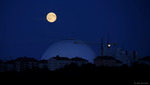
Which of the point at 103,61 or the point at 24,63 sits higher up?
the point at 103,61

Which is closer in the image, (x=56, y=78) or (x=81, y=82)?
(x=81, y=82)

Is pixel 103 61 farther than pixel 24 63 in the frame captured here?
No

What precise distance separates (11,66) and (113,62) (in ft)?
216

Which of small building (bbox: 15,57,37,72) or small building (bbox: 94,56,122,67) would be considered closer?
small building (bbox: 15,57,37,72)

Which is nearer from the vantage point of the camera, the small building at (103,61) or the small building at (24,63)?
the small building at (24,63)

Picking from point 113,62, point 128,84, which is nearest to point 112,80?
point 128,84

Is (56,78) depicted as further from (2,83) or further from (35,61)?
(35,61)

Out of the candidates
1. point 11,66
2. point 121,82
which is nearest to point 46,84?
point 121,82

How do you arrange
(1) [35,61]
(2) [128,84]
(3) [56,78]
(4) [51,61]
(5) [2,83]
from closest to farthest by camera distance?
(2) [128,84] → (5) [2,83] → (3) [56,78] → (4) [51,61] → (1) [35,61]

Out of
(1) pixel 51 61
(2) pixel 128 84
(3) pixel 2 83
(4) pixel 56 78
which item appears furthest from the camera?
(1) pixel 51 61

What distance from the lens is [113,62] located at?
191 meters

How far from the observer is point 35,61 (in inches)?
7490

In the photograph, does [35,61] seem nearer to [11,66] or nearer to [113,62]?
[11,66]

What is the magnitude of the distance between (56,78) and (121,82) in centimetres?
1989
